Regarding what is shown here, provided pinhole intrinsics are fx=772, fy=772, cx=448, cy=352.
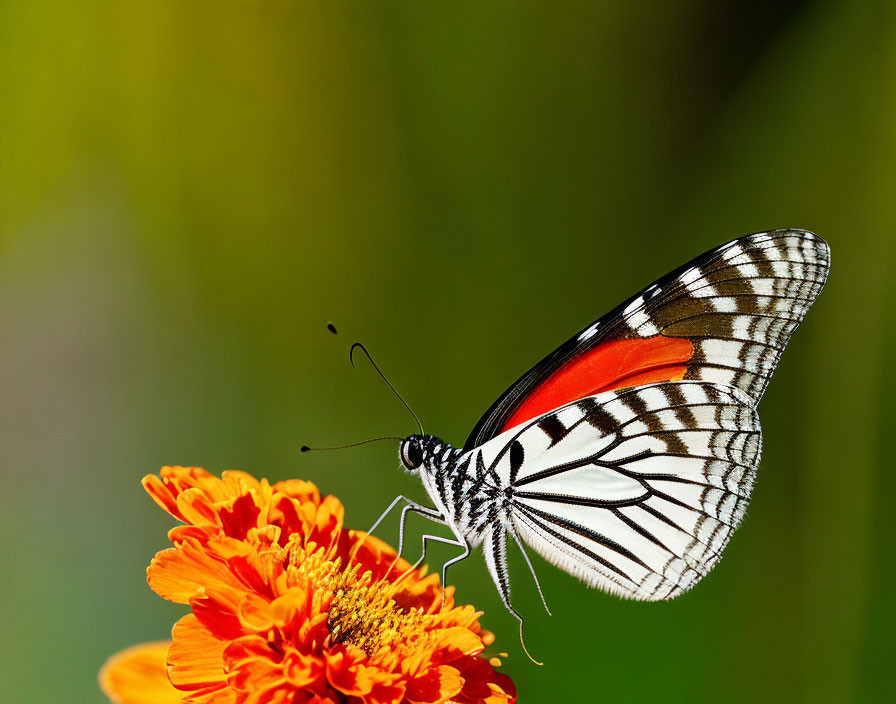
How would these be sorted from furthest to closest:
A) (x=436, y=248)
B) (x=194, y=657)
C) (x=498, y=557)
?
(x=436, y=248), (x=498, y=557), (x=194, y=657)

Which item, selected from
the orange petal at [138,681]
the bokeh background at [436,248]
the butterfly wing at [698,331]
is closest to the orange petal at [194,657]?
the orange petal at [138,681]

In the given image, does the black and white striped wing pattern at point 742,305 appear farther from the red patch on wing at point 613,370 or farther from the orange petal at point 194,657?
the orange petal at point 194,657

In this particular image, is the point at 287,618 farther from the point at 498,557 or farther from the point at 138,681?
the point at 498,557

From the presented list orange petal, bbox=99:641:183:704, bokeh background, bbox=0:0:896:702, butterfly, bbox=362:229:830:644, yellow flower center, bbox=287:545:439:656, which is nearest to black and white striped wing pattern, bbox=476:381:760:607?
butterfly, bbox=362:229:830:644

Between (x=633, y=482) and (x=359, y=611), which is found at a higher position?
(x=359, y=611)

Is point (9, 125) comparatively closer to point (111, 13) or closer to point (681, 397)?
point (111, 13)

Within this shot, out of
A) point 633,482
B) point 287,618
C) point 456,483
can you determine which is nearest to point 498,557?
point 456,483

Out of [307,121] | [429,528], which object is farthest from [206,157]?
[429,528]

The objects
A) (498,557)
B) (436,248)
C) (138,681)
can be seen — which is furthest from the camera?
(436,248)
